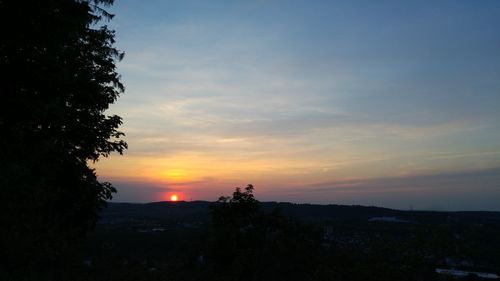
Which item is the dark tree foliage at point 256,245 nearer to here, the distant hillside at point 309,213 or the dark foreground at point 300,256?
the dark foreground at point 300,256

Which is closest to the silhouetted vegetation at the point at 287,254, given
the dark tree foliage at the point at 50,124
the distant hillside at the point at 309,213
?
the dark tree foliage at the point at 50,124

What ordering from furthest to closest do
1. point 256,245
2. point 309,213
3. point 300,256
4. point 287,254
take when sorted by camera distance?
1. point 309,213
2. point 256,245
3. point 287,254
4. point 300,256

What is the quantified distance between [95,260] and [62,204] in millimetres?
2852

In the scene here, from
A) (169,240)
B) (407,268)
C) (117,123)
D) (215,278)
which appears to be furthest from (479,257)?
(169,240)

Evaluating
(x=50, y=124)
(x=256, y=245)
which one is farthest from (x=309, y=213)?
(x=50, y=124)

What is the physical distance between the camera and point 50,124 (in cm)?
1373

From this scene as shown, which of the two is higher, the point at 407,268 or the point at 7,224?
the point at 7,224

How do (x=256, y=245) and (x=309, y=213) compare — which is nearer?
(x=256, y=245)

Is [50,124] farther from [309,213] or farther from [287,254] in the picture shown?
[309,213]

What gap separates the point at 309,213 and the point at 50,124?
90.7 m

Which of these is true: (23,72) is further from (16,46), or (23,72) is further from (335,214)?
(335,214)

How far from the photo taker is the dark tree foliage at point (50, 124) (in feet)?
24.6

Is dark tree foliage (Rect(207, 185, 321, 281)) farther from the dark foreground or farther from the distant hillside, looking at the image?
the distant hillside

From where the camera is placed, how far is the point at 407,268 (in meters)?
11.0
